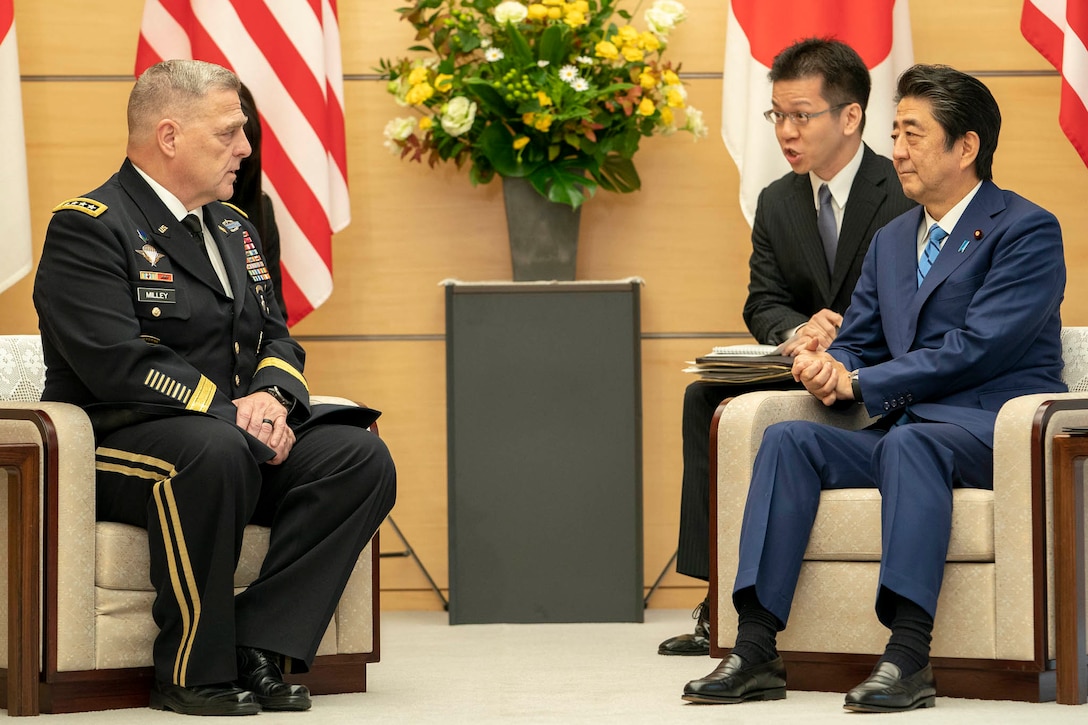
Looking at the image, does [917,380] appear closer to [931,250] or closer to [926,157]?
[931,250]

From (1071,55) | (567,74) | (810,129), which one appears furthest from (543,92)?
(1071,55)

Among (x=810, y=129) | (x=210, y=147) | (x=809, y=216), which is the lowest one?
(x=809, y=216)

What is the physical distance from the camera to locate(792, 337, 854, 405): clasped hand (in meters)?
3.23

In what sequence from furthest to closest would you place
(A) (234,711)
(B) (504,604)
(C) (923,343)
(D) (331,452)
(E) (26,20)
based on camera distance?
(E) (26,20) < (B) (504,604) < (C) (923,343) < (D) (331,452) < (A) (234,711)

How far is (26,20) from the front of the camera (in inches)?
184

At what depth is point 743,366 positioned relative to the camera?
346 centimetres

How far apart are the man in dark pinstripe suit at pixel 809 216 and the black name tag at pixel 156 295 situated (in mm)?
1457

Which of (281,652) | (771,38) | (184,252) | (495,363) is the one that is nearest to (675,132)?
(771,38)

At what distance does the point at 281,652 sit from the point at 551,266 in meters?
1.83

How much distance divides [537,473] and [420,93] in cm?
118

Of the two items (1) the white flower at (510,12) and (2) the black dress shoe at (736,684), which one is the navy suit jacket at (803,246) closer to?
(1) the white flower at (510,12)

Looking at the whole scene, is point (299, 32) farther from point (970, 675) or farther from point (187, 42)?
point (970, 675)

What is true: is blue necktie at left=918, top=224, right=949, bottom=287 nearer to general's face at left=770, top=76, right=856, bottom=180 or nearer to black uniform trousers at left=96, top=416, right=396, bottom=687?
general's face at left=770, top=76, right=856, bottom=180

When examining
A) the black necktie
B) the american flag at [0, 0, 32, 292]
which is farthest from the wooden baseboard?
the american flag at [0, 0, 32, 292]
